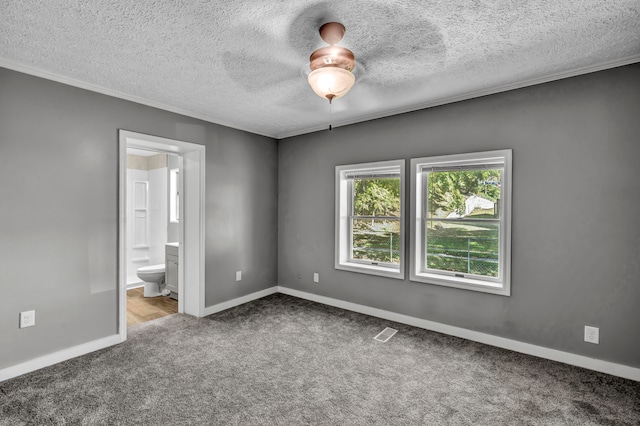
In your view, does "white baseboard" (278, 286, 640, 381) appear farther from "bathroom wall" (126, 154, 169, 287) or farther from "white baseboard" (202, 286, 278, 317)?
"bathroom wall" (126, 154, 169, 287)

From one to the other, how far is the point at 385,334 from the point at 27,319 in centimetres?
320

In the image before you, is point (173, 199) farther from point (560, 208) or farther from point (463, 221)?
point (560, 208)

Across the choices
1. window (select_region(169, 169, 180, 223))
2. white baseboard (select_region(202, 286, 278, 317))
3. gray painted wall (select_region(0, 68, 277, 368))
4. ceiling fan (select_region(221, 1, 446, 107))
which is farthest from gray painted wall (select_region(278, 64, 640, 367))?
window (select_region(169, 169, 180, 223))

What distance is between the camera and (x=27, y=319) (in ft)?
8.31

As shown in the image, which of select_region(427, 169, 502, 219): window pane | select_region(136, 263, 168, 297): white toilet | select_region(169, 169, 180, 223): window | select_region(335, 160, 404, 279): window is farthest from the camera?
select_region(169, 169, 180, 223): window

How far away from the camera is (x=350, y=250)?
14.0 feet

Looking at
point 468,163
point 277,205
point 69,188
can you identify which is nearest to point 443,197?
point 468,163

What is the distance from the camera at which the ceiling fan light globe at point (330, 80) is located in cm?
205

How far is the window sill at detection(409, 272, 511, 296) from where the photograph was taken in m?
2.99

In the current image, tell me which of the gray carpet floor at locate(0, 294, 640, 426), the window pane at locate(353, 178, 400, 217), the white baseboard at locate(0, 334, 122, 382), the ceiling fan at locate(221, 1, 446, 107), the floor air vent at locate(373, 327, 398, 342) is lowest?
the gray carpet floor at locate(0, 294, 640, 426)

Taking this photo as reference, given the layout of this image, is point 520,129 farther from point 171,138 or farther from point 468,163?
point 171,138

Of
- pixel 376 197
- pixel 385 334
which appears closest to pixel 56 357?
pixel 385 334

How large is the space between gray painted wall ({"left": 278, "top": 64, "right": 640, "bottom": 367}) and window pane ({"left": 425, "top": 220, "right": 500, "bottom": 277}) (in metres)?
0.25

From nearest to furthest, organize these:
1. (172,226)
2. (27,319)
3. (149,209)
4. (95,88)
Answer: (27,319) → (95,88) → (172,226) → (149,209)
